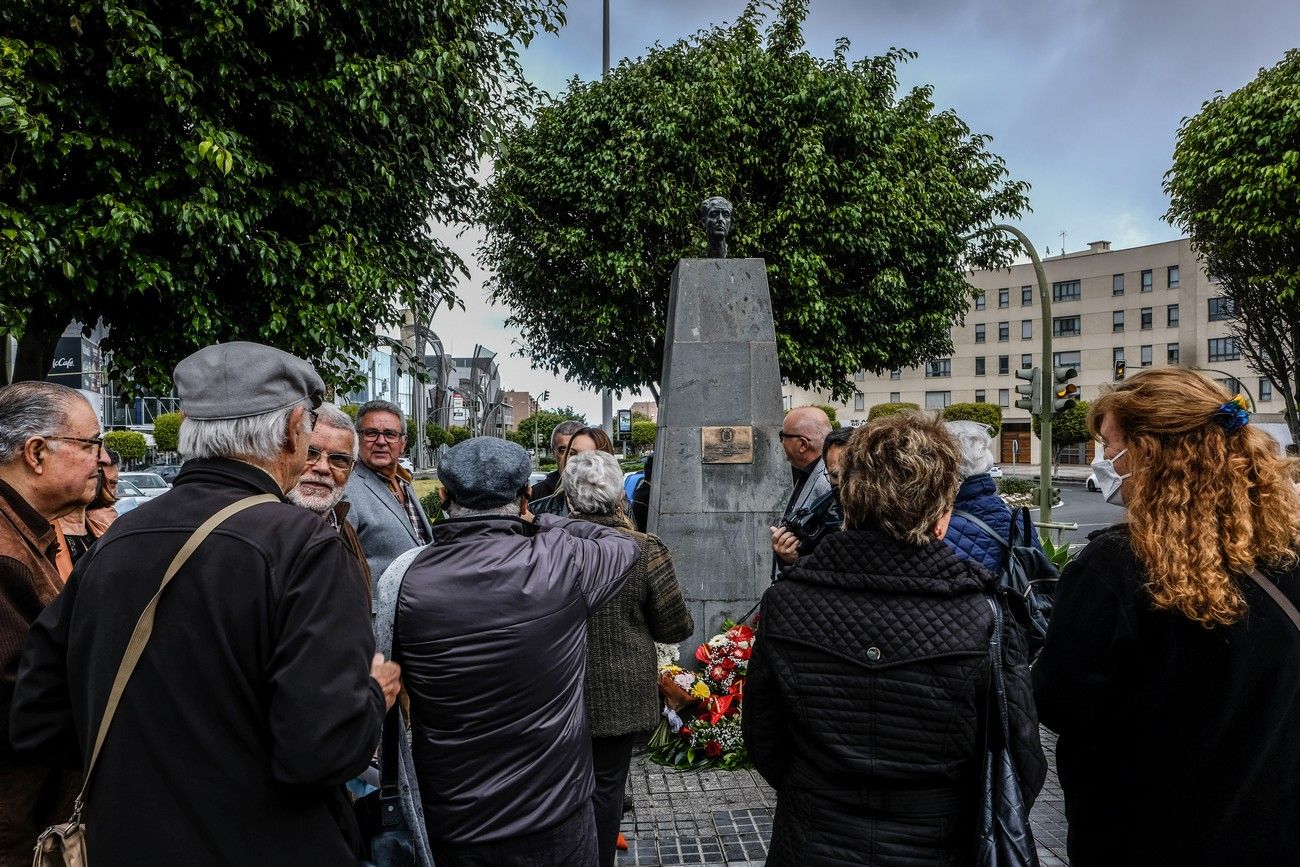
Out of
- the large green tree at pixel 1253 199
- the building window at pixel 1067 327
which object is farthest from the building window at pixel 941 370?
the large green tree at pixel 1253 199

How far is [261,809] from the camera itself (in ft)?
5.08

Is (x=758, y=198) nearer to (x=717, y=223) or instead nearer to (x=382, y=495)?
(x=717, y=223)

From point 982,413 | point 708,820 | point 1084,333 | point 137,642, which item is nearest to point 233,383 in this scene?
point 137,642

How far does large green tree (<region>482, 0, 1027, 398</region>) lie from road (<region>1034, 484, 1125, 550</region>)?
7.14 meters

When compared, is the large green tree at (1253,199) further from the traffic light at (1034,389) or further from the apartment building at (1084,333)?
the apartment building at (1084,333)

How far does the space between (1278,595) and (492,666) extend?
1813 mm

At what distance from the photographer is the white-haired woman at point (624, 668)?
291 cm

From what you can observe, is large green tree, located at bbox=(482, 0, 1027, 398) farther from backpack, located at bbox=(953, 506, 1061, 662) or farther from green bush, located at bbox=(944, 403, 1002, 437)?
green bush, located at bbox=(944, 403, 1002, 437)

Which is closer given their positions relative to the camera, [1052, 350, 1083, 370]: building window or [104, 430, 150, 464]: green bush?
[104, 430, 150, 464]: green bush

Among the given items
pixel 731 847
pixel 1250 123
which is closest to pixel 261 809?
pixel 731 847

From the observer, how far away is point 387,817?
2045 mm

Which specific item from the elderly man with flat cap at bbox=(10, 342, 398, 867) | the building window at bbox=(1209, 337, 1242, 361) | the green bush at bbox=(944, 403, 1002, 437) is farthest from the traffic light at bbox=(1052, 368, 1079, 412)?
the building window at bbox=(1209, 337, 1242, 361)

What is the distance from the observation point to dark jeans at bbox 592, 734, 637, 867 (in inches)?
115

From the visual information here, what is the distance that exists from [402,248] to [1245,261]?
1985 cm
